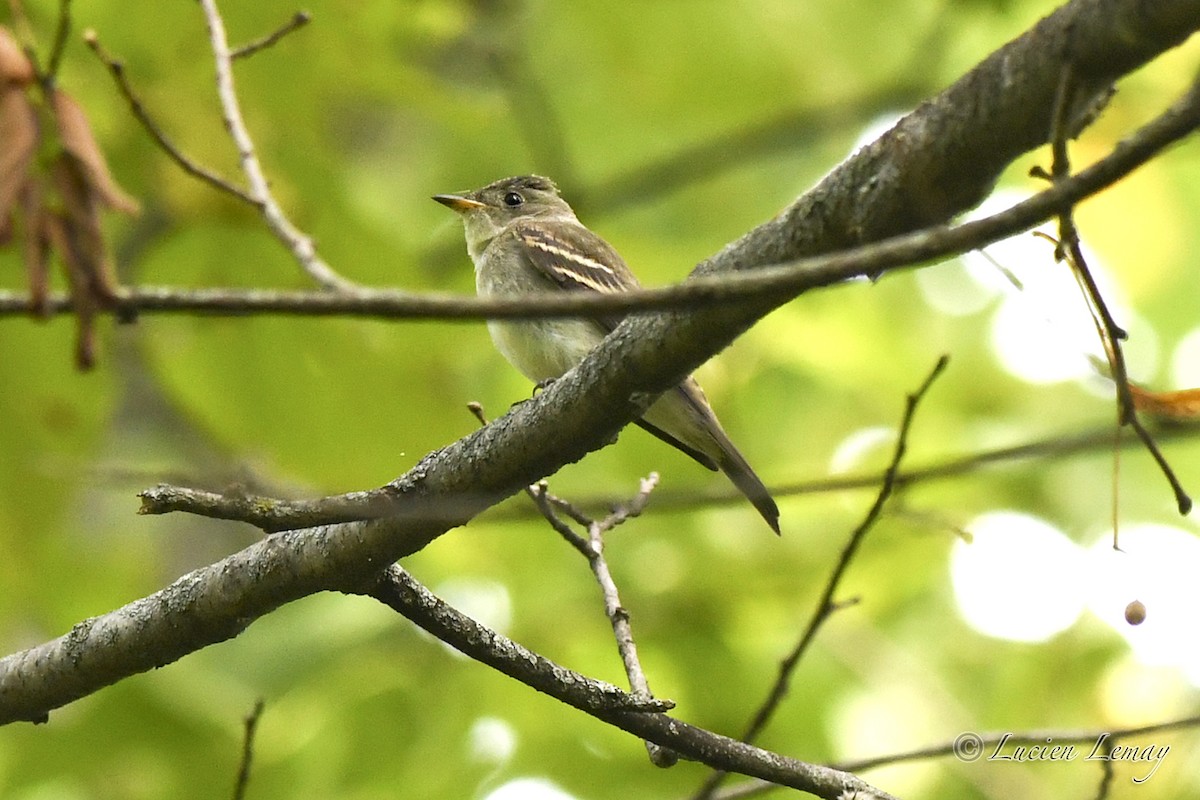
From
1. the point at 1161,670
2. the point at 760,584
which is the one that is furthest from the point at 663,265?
the point at 1161,670

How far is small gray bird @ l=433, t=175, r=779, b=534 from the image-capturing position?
17.4ft

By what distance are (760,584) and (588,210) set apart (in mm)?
1986

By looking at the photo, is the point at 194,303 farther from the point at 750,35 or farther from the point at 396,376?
the point at 750,35

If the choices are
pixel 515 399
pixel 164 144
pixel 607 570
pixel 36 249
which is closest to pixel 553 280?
pixel 515 399

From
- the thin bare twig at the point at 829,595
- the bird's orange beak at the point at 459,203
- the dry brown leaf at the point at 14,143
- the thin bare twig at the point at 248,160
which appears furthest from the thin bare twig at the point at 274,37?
the bird's orange beak at the point at 459,203

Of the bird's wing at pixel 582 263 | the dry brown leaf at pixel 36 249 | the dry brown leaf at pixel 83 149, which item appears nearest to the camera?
the dry brown leaf at pixel 36 249

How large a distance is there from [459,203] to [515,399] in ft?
3.36

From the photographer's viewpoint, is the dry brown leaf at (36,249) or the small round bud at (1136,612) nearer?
the dry brown leaf at (36,249)

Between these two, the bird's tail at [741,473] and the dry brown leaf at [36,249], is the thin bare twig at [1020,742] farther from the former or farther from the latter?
the dry brown leaf at [36,249]

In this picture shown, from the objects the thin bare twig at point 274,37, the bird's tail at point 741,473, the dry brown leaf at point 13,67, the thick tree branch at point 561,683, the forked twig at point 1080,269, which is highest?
the bird's tail at point 741,473

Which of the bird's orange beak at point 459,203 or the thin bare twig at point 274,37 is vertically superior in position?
the bird's orange beak at point 459,203

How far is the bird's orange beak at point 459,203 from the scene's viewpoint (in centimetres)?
686

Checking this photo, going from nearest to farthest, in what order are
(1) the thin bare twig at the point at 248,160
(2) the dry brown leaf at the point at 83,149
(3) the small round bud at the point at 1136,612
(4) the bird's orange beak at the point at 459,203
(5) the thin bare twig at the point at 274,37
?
(2) the dry brown leaf at the point at 83,149 < (3) the small round bud at the point at 1136,612 < (1) the thin bare twig at the point at 248,160 < (5) the thin bare twig at the point at 274,37 < (4) the bird's orange beak at the point at 459,203

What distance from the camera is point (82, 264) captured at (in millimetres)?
1468
